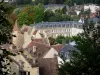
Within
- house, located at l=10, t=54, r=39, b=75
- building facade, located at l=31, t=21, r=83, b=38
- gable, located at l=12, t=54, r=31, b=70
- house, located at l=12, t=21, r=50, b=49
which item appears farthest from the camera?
building facade, located at l=31, t=21, r=83, b=38

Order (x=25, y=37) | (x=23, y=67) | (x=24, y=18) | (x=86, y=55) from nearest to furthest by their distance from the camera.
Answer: (x=86, y=55), (x=23, y=67), (x=25, y=37), (x=24, y=18)

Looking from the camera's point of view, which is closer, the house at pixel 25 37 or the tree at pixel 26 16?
the house at pixel 25 37

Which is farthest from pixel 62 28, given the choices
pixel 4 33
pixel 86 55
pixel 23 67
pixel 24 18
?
pixel 4 33

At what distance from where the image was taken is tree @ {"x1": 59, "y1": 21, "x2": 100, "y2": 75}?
16.5 meters

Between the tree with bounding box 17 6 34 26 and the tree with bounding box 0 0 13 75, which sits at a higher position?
the tree with bounding box 0 0 13 75

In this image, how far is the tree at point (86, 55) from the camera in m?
16.5

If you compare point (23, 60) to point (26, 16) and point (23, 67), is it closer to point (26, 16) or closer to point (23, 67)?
point (23, 67)

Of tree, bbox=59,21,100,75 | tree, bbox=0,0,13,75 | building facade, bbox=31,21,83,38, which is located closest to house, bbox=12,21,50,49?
building facade, bbox=31,21,83,38

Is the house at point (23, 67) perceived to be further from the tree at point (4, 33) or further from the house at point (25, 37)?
the tree at point (4, 33)

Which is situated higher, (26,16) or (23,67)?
(23,67)

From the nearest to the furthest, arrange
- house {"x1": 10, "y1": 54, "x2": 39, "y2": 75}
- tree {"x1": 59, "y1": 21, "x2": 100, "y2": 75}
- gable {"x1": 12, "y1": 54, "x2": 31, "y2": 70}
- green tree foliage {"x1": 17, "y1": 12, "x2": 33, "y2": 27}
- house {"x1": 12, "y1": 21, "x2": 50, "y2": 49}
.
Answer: tree {"x1": 59, "y1": 21, "x2": 100, "y2": 75}, house {"x1": 10, "y1": 54, "x2": 39, "y2": 75}, gable {"x1": 12, "y1": 54, "x2": 31, "y2": 70}, house {"x1": 12, "y1": 21, "x2": 50, "y2": 49}, green tree foliage {"x1": 17, "y1": 12, "x2": 33, "y2": 27}

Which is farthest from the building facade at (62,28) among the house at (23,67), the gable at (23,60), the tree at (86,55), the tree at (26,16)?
the tree at (86,55)

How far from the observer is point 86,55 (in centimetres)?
1684

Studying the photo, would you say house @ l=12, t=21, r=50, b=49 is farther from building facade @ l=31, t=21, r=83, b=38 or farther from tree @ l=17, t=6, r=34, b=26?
building facade @ l=31, t=21, r=83, b=38
